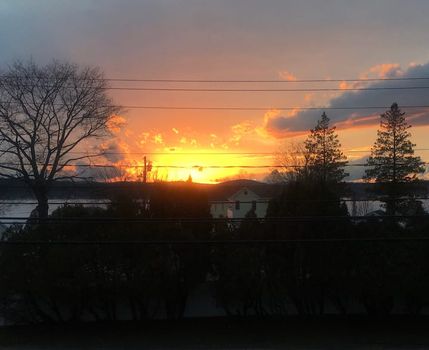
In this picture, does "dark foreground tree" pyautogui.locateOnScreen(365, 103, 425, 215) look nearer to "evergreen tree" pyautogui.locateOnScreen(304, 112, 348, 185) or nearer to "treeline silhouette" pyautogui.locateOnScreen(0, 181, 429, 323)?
"evergreen tree" pyautogui.locateOnScreen(304, 112, 348, 185)

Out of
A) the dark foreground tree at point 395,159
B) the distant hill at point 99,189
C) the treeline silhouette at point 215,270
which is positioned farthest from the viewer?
the dark foreground tree at point 395,159

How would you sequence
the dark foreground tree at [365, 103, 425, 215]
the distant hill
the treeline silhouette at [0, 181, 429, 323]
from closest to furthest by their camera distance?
the treeline silhouette at [0, 181, 429, 323] < the distant hill < the dark foreground tree at [365, 103, 425, 215]

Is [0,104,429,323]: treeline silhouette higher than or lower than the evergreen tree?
lower

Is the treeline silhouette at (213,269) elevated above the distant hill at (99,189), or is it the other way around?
the distant hill at (99,189)

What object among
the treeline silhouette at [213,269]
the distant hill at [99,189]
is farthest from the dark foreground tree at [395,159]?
the treeline silhouette at [213,269]

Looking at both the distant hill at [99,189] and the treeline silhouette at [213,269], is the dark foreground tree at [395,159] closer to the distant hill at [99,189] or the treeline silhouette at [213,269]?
the distant hill at [99,189]

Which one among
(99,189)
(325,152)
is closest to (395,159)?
(325,152)

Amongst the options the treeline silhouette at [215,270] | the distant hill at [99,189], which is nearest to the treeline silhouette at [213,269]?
the treeline silhouette at [215,270]

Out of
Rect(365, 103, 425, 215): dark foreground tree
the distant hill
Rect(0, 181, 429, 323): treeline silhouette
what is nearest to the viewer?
Rect(0, 181, 429, 323): treeline silhouette

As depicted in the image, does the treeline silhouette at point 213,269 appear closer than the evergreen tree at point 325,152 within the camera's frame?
Yes

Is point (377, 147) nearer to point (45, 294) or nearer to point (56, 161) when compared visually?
point (56, 161)

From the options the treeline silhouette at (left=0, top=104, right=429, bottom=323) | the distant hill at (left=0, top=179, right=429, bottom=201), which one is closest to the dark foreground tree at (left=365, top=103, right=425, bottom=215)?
the distant hill at (left=0, top=179, right=429, bottom=201)

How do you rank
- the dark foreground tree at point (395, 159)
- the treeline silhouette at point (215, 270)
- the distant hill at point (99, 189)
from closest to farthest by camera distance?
the treeline silhouette at point (215, 270)
the distant hill at point (99, 189)
the dark foreground tree at point (395, 159)

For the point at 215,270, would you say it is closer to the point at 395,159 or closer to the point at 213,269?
the point at 213,269
